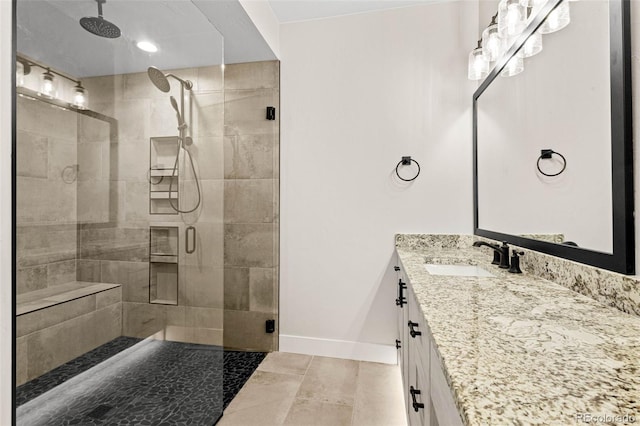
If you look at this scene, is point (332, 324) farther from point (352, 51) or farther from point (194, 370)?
point (352, 51)

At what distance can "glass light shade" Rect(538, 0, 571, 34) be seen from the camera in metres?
1.25

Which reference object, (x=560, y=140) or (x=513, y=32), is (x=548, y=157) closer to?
(x=560, y=140)

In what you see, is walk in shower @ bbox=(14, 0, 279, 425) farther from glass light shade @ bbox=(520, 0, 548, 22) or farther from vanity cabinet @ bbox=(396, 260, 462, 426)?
glass light shade @ bbox=(520, 0, 548, 22)

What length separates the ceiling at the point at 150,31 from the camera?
95 centimetres

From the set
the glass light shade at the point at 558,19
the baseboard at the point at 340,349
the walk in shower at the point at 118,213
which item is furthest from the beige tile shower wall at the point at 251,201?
the glass light shade at the point at 558,19

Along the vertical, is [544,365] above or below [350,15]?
below

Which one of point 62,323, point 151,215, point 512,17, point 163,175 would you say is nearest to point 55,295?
point 62,323

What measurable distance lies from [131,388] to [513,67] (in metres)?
2.46

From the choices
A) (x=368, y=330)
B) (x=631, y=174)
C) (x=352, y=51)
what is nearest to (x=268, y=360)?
(x=368, y=330)

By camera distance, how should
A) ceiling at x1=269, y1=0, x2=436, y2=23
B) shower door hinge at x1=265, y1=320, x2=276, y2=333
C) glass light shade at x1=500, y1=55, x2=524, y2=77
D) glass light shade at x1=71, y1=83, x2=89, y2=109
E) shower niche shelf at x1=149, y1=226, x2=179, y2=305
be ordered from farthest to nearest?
shower door hinge at x1=265, y1=320, x2=276, y2=333
ceiling at x1=269, y1=0, x2=436, y2=23
glass light shade at x1=500, y1=55, x2=524, y2=77
shower niche shelf at x1=149, y1=226, x2=179, y2=305
glass light shade at x1=71, y1=83, x2=89, y2=109

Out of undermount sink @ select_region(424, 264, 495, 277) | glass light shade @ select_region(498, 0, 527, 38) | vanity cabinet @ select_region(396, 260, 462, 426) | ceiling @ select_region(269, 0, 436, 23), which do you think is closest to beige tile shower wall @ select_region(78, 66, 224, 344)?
ceiling @ select_region(269, 0, 436, 23)

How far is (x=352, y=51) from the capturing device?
249 cm

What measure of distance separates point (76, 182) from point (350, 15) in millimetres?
2326

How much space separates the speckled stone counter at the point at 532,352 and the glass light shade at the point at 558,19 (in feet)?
3.56
